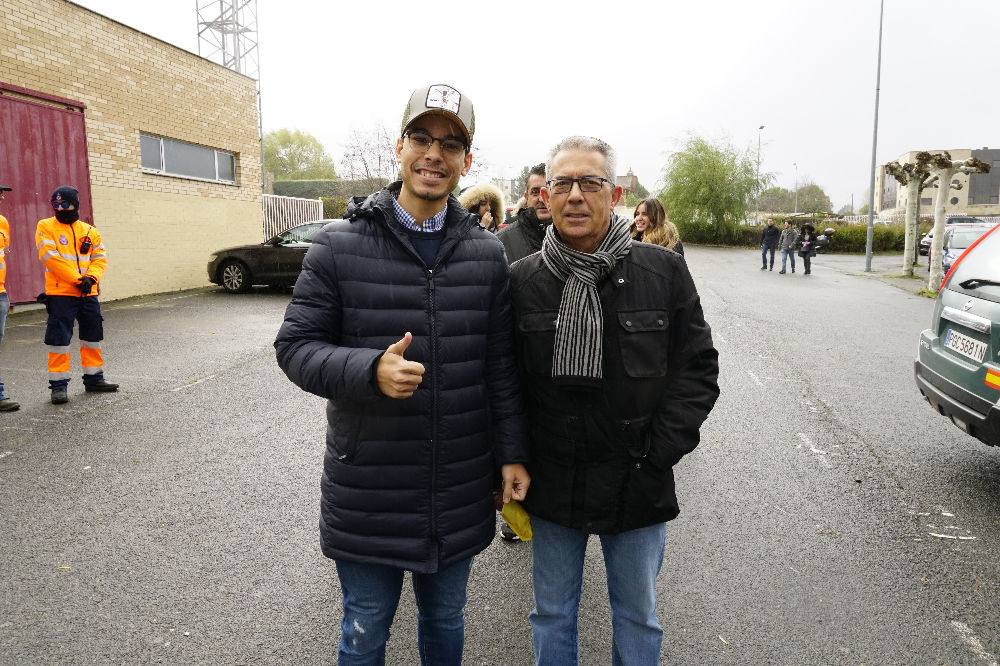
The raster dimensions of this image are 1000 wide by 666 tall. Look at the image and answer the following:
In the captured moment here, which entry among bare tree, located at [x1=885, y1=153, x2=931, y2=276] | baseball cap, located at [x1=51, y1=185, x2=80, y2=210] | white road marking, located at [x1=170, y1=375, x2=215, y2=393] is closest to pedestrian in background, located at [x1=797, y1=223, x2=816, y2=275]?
bare tree, located at [x1=885, y1=153, x2=931, y2=276]

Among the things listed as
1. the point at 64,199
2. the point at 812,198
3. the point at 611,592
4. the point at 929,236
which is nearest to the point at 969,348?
the point at 611,592

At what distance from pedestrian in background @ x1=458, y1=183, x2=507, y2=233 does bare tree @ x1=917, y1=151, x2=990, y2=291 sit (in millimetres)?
16375

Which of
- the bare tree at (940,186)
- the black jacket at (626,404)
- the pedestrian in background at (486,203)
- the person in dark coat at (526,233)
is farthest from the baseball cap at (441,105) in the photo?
the bare tree at (940,186)

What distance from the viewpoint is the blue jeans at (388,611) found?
6.59 ft

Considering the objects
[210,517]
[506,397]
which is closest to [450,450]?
[506,397]

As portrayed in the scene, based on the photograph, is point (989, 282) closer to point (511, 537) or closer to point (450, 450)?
point (511, 537)

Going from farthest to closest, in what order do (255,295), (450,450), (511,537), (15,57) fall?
(255,295), (15,57), (511,537), (450,450)

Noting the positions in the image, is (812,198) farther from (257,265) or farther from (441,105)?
(441,105)

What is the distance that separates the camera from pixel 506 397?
2150mm

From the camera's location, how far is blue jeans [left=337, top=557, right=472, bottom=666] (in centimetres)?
201

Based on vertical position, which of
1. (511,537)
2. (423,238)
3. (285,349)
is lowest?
(511,537)

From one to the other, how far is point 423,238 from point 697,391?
0.98m

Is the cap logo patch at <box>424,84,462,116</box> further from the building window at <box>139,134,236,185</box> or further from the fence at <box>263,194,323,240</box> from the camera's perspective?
the fence at <box>263,194,323,240</box>

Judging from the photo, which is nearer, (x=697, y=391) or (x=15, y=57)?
(x=697, y=391)
